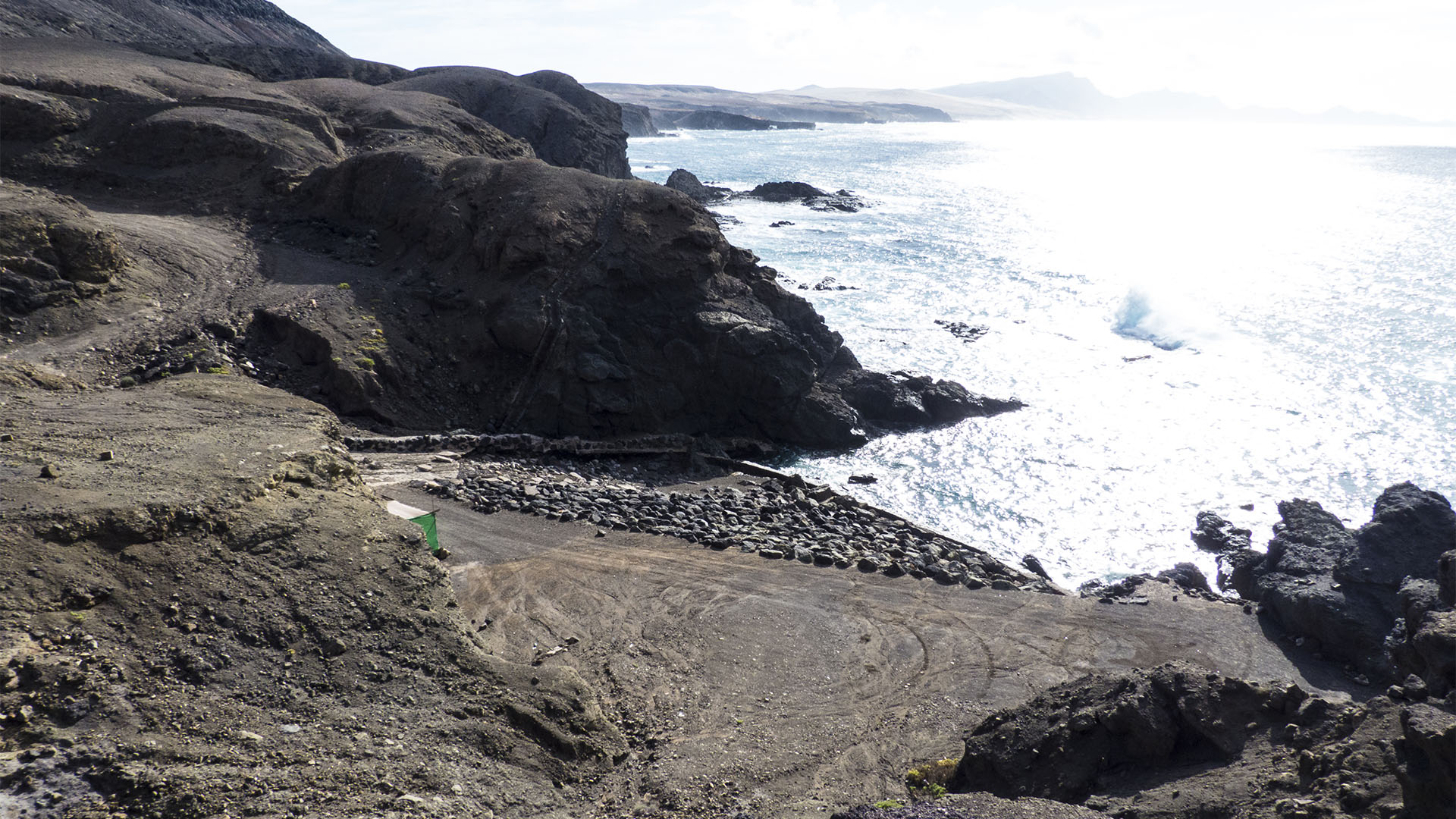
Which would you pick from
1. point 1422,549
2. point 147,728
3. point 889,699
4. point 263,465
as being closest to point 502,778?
point 147,728

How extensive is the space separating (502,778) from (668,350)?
19.7 meters

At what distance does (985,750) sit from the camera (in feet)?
36.1

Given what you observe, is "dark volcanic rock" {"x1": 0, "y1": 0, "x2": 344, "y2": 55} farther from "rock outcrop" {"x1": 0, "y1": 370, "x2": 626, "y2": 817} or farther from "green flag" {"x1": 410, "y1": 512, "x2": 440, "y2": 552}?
"rock outcrop" {"x1": 0, "y1": 370, "x2": 626, "y2": 817}

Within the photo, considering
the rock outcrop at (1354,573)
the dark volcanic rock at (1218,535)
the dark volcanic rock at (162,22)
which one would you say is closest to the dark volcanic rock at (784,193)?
the dark volcanic rock at (162,22)

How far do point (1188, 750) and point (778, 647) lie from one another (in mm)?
6870

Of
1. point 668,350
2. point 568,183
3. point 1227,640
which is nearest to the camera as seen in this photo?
point 1227,640

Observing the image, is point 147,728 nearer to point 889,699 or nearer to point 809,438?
point 889,699

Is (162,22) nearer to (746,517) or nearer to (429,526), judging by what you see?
(746,517)

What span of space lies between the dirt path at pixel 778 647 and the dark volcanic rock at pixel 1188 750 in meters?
1.89

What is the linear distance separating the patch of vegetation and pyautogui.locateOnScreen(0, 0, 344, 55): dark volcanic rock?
48.1 meters

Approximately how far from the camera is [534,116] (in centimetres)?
5384

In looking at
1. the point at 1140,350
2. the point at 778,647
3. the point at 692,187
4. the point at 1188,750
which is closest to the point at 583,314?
the point at 778,647

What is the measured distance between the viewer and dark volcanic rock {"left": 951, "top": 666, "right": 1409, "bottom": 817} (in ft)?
26.1

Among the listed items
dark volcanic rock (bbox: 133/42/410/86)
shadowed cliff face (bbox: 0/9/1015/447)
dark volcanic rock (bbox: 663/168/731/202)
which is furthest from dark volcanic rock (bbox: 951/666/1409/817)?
dark volcanic rock (bbox: 663/168/731/202)
